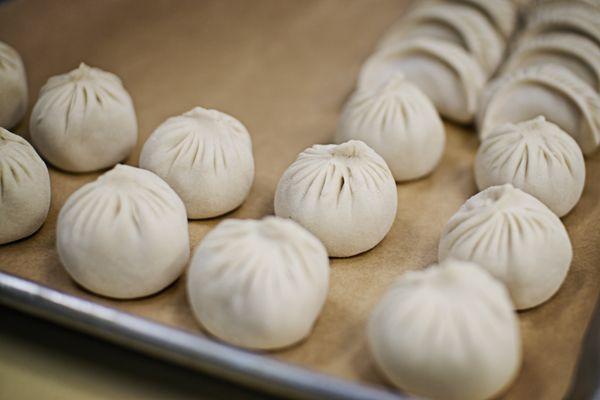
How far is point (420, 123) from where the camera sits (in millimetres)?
2271

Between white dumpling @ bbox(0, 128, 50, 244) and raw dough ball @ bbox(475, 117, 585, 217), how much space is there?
1.25m

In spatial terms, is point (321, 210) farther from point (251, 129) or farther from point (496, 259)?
point (251, 129)

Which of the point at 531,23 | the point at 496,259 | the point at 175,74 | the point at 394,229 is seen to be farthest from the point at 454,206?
the point at 175,74

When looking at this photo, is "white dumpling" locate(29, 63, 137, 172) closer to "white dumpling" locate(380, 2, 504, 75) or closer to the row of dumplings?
the row of dumplings

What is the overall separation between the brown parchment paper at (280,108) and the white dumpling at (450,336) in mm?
146

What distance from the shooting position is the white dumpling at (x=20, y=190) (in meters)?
1.88

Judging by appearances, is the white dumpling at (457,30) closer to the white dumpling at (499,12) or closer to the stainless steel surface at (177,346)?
the white dumpling at (499,12)

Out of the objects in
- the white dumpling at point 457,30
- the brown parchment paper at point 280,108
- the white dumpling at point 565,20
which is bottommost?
the brown parchment paper at point 280,108

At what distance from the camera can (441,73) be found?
258 cm

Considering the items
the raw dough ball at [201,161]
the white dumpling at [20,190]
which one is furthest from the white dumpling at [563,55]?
the white dumpling at [20,190]

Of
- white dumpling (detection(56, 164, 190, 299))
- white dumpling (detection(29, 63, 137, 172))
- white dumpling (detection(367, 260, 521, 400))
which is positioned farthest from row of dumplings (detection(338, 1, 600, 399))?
white dumpling (detection(29, 63, 137, 172))

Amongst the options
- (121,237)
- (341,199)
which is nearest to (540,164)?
(341,199)

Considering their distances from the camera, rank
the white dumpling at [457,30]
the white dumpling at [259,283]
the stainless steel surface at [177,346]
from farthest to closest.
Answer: the white dumpling at [457,30] < the white dumpling at [259,283] < the stainless steel surface at [177,346]

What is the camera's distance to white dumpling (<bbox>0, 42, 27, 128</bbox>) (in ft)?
7.52
